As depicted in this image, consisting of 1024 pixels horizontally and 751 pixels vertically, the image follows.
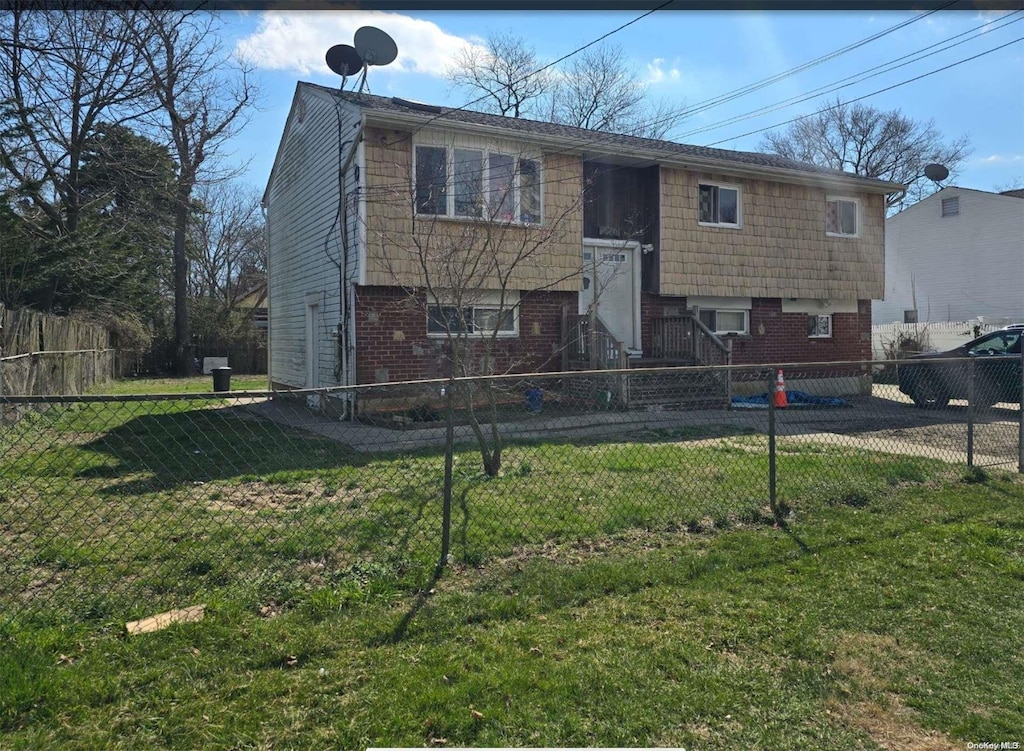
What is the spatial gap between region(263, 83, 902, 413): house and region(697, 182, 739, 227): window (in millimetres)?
46

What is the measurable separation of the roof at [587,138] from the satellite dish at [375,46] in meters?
0.69

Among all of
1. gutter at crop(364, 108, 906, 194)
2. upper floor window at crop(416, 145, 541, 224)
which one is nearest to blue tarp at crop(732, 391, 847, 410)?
gutter at crop(364, 108, 906, 194)

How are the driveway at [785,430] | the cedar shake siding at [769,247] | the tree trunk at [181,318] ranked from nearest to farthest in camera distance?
1. the driveway at [785,430]
2. the cedar shake siding at [769,247]
3. the tree trunk at [181,318]

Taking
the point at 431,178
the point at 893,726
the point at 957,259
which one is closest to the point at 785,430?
the point at 431,178

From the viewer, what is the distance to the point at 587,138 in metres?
14.2

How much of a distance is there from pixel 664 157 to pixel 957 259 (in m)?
21.6

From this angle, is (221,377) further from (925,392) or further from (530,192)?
(925,392)

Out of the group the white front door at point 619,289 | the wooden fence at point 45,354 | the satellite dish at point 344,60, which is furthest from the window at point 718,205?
the wooden fence at point 45,354

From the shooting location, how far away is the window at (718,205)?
16.1m

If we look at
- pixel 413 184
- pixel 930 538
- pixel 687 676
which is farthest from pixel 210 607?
pixel 413 184

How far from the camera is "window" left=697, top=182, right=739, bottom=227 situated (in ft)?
52.8

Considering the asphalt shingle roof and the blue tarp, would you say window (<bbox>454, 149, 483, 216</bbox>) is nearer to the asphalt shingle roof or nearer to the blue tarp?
the asphalt shingle roof

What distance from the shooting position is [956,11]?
374 centimetres

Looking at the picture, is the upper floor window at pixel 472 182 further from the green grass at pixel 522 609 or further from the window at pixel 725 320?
the green grass at pixel 522 609
